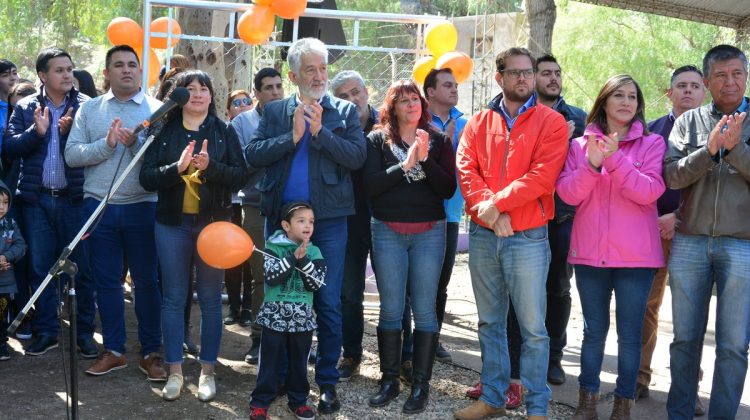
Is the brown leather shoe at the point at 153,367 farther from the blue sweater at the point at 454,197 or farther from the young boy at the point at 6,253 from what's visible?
the blue sweater at the point at 454,197

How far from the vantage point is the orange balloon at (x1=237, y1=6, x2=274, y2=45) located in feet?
23.8

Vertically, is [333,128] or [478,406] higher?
[333,128]

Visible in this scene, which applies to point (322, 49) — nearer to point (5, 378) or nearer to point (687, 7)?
point (5, 378)

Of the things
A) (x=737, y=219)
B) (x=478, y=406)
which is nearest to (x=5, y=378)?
(x=478, y=406)

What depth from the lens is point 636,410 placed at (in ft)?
17.2

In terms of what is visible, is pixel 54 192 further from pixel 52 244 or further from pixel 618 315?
pixel 618 315

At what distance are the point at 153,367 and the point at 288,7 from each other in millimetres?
Result: 3600

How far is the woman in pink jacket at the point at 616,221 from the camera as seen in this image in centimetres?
455

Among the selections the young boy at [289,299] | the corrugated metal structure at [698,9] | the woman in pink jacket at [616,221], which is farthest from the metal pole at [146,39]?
the corrugated metal structure at [698,9]

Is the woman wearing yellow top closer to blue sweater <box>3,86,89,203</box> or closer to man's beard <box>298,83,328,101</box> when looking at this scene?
man's beard <box>298,83,328,101</box>

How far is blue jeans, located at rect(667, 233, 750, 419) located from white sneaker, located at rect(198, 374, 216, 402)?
276cm

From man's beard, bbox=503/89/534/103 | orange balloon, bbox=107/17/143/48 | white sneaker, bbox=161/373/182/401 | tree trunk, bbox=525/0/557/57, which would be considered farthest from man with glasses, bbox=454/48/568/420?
tree trunk, bbox=525/0/557/57

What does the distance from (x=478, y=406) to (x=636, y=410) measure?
3.60 ft

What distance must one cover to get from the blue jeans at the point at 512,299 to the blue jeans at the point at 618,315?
278 mm
